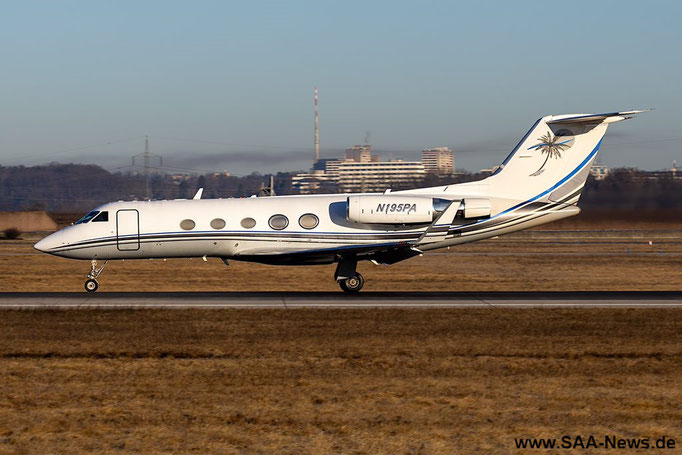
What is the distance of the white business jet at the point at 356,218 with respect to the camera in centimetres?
2438

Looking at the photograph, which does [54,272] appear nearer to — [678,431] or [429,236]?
[429,236]

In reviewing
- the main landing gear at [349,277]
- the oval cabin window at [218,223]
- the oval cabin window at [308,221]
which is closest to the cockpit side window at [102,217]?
the oval cabin window at [218,223]

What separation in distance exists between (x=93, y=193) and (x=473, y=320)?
165934mm

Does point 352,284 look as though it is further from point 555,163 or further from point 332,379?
point 332,379

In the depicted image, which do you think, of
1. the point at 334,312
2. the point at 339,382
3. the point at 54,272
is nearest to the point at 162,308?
the point at 334,312

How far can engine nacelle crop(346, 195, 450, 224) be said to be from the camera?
24.3 meters

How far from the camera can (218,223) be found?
24.9 m

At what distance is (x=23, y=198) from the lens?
180 meters

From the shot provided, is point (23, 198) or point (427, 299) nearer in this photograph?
point (427, 299)

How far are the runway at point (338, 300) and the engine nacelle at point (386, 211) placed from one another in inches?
84.4

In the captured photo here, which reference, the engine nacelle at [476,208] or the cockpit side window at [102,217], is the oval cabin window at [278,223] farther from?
the engine nacelle at [476,208]

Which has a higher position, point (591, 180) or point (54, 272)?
point (591, 180)

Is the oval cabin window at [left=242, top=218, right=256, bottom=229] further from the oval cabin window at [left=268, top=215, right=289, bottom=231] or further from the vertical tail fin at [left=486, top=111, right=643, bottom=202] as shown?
the vertical tail fin at [left=486, top=111, right=643, bottom=202]

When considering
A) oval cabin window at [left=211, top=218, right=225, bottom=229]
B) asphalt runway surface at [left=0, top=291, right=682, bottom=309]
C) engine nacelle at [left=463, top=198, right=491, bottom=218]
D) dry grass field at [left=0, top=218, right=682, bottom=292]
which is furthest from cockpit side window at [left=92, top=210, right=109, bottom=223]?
engine nacelle at [left=463, top=198, right=491, bottom=218]
